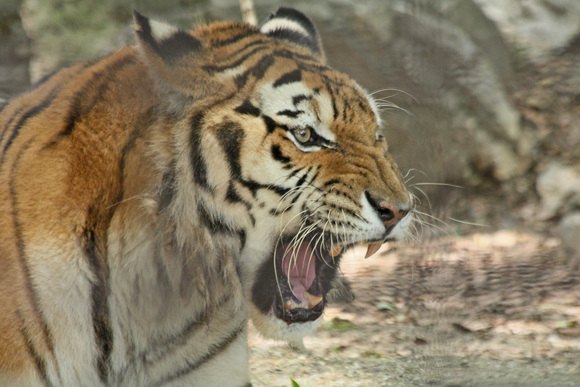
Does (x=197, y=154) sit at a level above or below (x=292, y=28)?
below

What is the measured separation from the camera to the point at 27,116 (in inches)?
53.1

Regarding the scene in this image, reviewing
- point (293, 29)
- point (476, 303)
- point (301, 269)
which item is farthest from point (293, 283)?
point (476, 303)

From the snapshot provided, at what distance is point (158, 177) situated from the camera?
1.33 m

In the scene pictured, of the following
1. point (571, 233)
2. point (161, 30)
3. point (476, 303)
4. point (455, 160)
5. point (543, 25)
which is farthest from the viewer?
point (571, 233)

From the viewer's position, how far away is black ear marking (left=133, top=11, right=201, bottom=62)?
1.14m

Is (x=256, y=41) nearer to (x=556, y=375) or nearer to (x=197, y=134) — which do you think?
(x=197, y=134)

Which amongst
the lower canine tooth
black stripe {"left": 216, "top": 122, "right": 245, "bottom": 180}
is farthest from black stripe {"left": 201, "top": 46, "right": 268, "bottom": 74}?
Result: the lower canine tooth

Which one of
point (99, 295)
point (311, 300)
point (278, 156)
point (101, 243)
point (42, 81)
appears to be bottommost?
point (311, 300)

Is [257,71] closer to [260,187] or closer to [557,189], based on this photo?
[260,187]

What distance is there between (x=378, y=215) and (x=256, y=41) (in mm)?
475

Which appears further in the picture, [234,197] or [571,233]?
[571,233]

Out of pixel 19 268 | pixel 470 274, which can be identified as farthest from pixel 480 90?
pixel 19 268

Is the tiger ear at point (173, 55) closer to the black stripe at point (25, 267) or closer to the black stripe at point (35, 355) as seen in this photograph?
the black stripe at point (25, 267)

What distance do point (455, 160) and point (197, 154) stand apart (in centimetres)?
94
